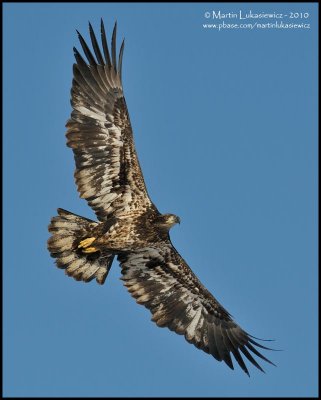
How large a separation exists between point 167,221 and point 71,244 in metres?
1.87

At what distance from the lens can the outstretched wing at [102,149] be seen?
17.0m

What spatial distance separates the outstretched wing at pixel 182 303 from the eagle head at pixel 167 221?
1005 millimetres

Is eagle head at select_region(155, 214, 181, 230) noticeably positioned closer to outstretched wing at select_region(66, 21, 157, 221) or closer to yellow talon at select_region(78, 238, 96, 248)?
outstretched wing at select_region(66, 21, 157, 221)

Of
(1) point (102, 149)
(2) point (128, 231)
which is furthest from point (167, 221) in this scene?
(1) point (102, 149)

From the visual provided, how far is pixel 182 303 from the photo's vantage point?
1827 centimetres

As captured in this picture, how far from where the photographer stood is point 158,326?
58.3 ft

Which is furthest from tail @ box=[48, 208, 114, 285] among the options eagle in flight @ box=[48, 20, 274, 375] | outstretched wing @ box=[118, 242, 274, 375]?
outstretched wing @ box=[118, 242, 274, 375]

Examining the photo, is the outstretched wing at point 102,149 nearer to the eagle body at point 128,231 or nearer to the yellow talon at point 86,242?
the eagle body at point 128,231

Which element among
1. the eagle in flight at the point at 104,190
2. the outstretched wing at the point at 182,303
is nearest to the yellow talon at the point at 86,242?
the eagle in flight at the point at 104,190

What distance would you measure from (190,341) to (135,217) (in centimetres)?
278

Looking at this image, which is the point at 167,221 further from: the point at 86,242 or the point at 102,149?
the point at 102,149

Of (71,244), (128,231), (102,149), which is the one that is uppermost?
(102,149)

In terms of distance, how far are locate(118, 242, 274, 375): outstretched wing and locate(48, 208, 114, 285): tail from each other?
849 millimetres

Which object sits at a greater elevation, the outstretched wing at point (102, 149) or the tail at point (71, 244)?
the outstretched wing at point (102, 149)
